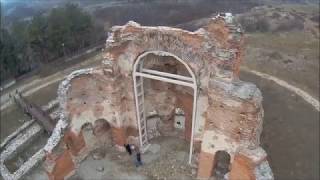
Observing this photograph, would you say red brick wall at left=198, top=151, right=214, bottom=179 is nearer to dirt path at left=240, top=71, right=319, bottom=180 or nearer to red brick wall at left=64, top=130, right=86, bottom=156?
dirt path at left=240, top=71, right=319, bottom=180

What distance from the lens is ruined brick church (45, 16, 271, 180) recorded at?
47.6 ft

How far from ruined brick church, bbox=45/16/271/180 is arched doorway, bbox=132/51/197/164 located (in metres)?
0.04

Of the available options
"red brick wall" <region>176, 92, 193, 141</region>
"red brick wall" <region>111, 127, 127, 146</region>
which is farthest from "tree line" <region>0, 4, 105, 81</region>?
"red brick wall" <region>176, 92, 193, 141</region>

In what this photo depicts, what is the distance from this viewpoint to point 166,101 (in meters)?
19.7

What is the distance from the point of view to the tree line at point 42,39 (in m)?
29.5

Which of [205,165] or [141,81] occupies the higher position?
[141,81]

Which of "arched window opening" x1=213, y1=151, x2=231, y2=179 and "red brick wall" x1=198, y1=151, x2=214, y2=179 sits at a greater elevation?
"red brick wall" x1=198, y1=151, x2=214, y2=179

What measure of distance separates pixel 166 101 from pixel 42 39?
49.3 feet

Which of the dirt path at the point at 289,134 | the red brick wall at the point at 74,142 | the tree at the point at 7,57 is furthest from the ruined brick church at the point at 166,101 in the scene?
the tree at the point at 7,57

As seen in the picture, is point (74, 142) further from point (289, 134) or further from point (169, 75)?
point (289, 134)

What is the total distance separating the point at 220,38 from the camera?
1438cm

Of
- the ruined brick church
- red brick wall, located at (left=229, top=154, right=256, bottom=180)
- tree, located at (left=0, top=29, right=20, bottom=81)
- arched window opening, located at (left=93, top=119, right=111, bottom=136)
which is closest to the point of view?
the ruined brick church

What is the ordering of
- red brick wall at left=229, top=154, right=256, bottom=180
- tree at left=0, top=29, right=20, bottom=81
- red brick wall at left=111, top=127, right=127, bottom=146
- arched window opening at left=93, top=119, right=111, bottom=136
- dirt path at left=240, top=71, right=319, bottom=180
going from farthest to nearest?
tree at left=0, top=29, right=20, bottom=81
arched window opening at left=93, top=119, right=111, bottom=136
red brick wall at left=111, top=127, right=127, bottom=146
dirt path at left=240, top=71, right=319, bottom=180
red brick wall at left=229, top=154, right=256, bottom=180

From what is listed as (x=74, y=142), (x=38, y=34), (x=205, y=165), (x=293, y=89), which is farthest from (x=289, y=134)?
(x=38, y=34)
